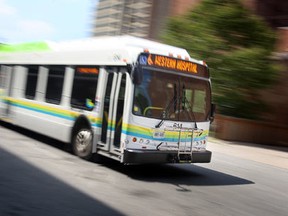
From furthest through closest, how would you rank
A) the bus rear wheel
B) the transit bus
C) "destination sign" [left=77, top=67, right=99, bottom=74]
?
1. "destination sign" [left=77, top=67, right=99, bottom=74]
2. the bus rear wheel
3. the transit bus

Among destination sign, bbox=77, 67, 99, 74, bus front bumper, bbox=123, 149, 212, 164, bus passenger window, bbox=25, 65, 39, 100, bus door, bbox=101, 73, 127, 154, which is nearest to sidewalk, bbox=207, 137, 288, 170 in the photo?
bus front bumper, bbox=123, 149, 212, 164

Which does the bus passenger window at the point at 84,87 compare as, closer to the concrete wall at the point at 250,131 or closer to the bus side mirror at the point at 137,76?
the bus side mirror at the point at 137,76

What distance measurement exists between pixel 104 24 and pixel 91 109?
71453 mm

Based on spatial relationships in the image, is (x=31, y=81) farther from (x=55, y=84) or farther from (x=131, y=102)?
(x=131, y=102)

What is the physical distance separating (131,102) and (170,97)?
905 millimetres

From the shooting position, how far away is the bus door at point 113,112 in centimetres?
903

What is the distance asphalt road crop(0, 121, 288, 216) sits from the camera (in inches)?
251

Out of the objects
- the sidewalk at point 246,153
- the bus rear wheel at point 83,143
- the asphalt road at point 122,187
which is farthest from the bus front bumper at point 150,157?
the sidewalk at point 246,153

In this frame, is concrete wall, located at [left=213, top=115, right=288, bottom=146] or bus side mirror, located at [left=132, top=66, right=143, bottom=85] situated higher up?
bus side mirror, located at [left=132, top=66, right=143, bottom=85]

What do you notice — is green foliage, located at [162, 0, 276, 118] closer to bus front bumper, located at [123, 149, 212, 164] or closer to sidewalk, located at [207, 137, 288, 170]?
sidewalk, located at [207, 137, 288, 170]

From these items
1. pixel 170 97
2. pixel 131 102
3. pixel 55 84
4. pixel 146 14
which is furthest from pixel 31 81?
pixel 146 14

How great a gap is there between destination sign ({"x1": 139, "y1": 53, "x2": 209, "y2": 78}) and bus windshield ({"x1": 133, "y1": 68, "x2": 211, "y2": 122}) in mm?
139

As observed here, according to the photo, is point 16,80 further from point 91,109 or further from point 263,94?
point 263,94

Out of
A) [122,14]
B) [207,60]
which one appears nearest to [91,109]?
[207,60]
